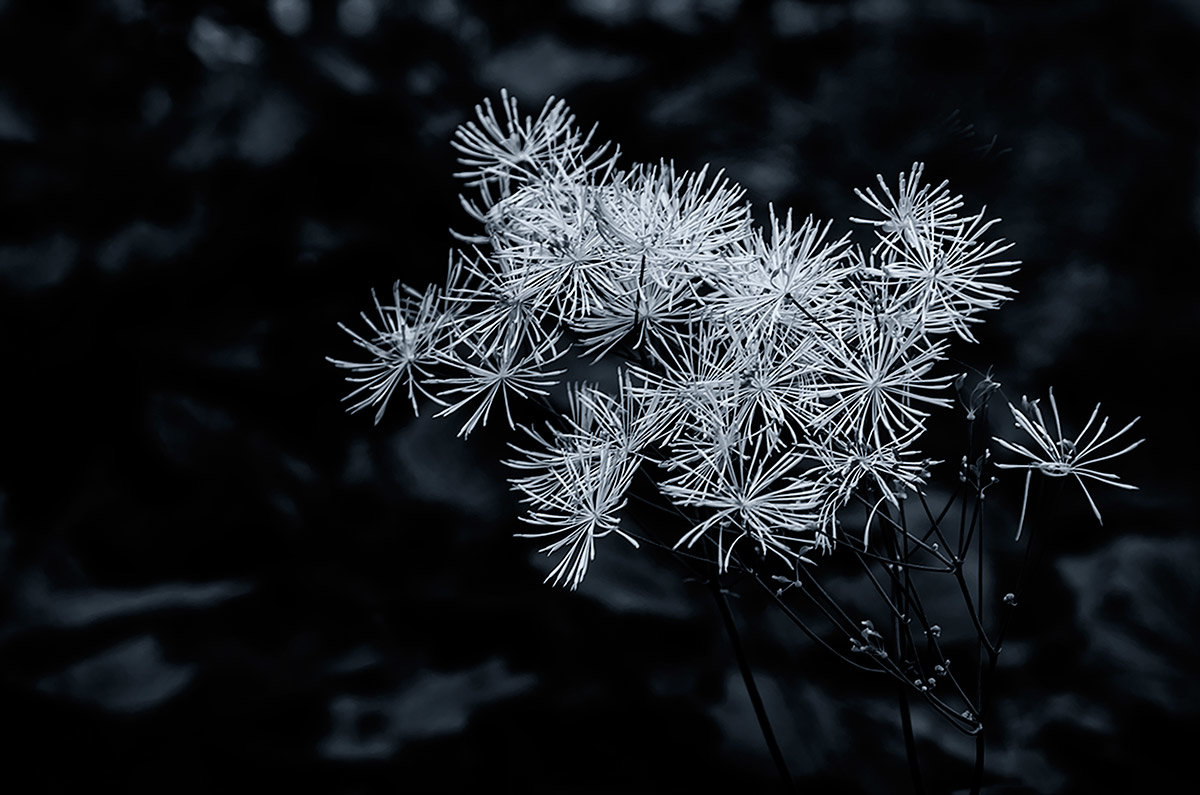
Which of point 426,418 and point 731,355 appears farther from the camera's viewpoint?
point 426,418

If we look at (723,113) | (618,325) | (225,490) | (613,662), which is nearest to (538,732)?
(613,662)

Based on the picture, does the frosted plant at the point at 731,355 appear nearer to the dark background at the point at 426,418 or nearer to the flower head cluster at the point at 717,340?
the flower head cluster at the point at 717,340

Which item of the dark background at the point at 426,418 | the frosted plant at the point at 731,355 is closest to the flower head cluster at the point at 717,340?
the frosted plant at the point at 731,355

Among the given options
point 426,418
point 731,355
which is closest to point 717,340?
point 731,355

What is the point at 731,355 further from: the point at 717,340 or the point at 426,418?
the point at 426,418

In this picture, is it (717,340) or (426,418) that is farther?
(426,418)

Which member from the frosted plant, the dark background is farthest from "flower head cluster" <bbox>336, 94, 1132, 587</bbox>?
the dark background

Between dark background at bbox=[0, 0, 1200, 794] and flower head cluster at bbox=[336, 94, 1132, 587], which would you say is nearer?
flower head cluster at bbox=[336, 94, 1132, 587]

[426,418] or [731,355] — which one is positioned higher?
[426,418]

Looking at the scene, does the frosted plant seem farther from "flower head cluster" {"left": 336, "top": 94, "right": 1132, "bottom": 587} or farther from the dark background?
the dark background
